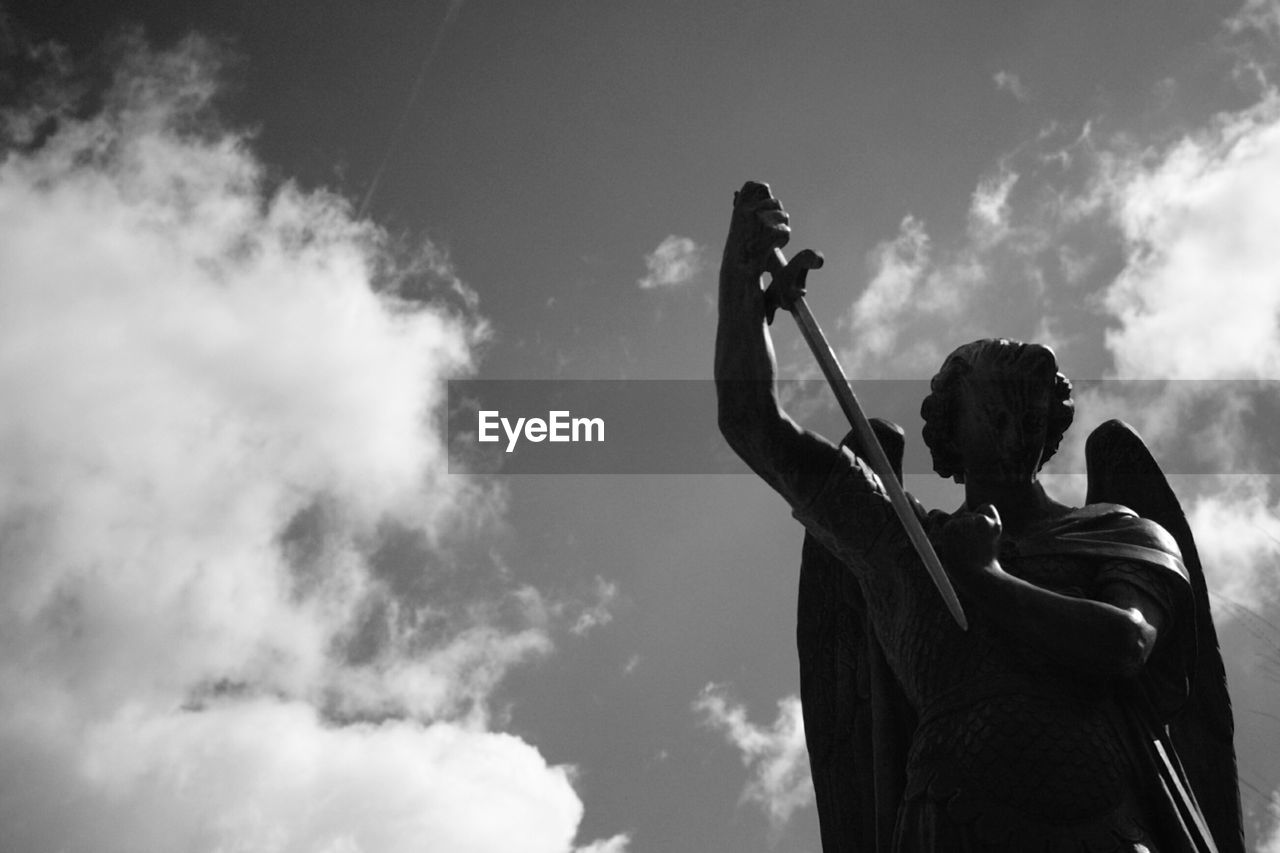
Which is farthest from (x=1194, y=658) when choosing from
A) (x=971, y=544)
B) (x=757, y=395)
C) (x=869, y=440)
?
(x=757, y=395)

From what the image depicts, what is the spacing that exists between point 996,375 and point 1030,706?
1483 mm

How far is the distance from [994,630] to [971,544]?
0.34 metres

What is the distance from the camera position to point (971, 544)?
498 cm

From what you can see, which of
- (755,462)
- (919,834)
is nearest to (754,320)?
(755,462)

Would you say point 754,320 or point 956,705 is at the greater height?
point 754,320

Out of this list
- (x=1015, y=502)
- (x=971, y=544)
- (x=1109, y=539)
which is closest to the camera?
(x=971, y=544)

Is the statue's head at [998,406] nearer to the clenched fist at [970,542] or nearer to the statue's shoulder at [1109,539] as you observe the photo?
the statue's shoulder at [1109,539]

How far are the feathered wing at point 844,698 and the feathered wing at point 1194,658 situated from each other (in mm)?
1068

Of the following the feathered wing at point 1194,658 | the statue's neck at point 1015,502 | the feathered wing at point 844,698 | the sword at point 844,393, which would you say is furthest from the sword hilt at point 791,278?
the feathered wing at point 1194,658

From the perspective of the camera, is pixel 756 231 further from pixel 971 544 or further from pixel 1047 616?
pixel 1047 616

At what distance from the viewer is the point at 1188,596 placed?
5.34 metres

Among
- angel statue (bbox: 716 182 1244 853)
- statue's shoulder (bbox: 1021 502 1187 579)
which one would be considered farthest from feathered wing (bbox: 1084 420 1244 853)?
statue's shoulder (bbox: 1021 502 1187 579)

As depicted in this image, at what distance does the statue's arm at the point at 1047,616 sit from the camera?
480 cm

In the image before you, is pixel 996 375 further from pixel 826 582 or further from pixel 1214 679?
pixel 1214 679
